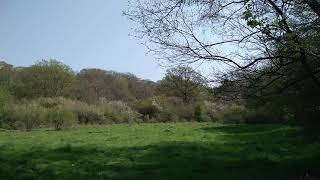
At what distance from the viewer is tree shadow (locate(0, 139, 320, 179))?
15855 millimetres

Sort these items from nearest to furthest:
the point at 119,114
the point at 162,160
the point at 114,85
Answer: the point at 162,160 < the point at 119,114 < the point at 114,85

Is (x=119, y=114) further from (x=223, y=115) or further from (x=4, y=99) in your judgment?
(x=4, y=99)

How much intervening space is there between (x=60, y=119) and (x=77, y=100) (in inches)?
691

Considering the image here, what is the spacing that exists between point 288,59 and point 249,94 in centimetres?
157

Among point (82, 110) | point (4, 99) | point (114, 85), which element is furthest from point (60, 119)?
point (114, 85)

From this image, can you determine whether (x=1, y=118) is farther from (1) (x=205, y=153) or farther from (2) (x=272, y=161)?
(2) (x=272, y=161)

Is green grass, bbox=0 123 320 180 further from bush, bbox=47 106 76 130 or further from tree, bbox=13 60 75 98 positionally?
tree, bbox=13 60 75 98

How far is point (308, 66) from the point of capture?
1473cm

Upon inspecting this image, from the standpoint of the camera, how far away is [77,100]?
63.0 m

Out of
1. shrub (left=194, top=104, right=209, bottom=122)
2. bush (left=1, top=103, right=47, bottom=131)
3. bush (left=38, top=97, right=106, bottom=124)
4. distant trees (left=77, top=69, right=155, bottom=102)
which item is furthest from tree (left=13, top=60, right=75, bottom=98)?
bush (left=1, top=103, right=47, bottom=131)

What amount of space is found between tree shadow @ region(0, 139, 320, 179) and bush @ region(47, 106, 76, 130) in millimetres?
20352

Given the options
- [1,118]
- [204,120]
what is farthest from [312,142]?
[204,120]

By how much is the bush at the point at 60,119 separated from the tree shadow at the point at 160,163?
2035cm

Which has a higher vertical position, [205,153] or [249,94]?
[249,94]
